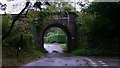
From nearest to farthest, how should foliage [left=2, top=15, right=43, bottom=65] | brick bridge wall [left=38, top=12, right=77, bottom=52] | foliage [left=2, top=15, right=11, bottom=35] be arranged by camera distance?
foliage [left=2, top=15, right=11, bottom=35]
foliage [left=2, top=15, right=43, bottom=65]
brick bridge wall [left=38, top=12, right=77, bottom=52]

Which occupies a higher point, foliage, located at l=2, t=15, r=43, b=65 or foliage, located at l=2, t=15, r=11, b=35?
foliage, located at l=2, t=15, r=11, b=35

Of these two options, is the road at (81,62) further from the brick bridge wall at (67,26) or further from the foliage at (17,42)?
the brick bridge wall at (67,26)

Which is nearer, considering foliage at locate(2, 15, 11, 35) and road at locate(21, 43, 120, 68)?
road at locate(21, 43, 120, 68)

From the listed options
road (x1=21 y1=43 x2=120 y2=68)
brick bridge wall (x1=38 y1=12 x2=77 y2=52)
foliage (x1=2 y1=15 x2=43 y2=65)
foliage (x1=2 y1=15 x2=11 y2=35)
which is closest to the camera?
road (x1=21 y1=43 x2=120 y2=68)

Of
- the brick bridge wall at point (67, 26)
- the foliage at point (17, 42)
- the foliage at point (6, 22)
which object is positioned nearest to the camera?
the foliage at point (6, 22)

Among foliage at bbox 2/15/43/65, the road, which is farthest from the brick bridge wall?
the road

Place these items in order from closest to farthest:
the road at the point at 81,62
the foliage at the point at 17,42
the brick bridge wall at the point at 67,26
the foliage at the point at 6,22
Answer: the road at the point at 81,62, the foliage at the point at 6,22, the foliage at the point at 17,42, the brick bridge wall at the point at 67,26

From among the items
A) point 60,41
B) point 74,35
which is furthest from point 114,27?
point 60,41

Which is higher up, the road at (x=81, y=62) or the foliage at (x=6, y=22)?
the foliage at (x=6, y=22)

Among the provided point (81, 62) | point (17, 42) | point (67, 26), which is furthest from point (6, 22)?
point (67, 26)

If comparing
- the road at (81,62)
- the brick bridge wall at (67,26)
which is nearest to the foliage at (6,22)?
the road at (81,62)

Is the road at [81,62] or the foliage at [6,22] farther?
the foliage at [6,22]

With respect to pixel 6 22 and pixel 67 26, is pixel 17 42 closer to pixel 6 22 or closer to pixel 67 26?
pixel 6 22

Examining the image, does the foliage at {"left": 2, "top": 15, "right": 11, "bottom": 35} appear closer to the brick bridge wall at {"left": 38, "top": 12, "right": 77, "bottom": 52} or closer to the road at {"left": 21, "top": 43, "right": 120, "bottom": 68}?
the road at {"left": 21, "top": 43, "right": 120, "bottom": 68}
